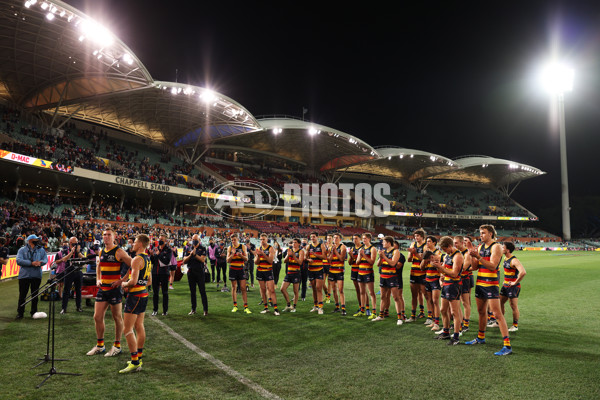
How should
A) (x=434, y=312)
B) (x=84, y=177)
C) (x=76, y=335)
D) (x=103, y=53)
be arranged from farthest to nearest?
(x=84, y=177), (x=103, y=53), (x=434, y=312), (x=76, y=335)

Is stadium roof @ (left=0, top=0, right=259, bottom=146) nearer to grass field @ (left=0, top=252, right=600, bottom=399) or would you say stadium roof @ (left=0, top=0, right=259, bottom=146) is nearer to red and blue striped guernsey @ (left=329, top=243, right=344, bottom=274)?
grass field @ (left=0, top=252, right=600, bottom=399)

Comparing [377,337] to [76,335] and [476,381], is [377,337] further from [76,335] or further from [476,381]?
[76,335]

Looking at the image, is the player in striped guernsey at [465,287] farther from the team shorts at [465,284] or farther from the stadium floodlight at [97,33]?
the stadium floodlight at [97,33]

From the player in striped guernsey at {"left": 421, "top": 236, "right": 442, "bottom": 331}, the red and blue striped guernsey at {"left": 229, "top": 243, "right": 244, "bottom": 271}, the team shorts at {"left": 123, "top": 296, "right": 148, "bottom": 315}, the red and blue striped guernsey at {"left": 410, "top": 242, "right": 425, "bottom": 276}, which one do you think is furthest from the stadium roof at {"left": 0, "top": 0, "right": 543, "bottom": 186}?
the player in striped guernsey at {"left": 421, "top": 236, "right": 442, "bottom": 331}

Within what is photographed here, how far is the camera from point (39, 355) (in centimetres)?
552

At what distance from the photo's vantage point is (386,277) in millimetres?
7918

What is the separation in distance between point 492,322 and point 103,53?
2873 centimetres

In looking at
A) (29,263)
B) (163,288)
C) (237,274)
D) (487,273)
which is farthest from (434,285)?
Result: (29,263)

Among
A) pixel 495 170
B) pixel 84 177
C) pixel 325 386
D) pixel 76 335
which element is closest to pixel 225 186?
pixel 84 177

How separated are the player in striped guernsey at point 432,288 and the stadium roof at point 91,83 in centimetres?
2464

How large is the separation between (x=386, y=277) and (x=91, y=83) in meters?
33.7

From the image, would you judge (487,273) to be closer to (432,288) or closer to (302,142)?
(432,288)

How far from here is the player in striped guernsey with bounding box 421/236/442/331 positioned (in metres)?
7.21

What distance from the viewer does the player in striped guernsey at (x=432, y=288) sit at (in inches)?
284
